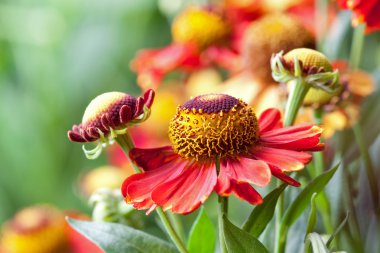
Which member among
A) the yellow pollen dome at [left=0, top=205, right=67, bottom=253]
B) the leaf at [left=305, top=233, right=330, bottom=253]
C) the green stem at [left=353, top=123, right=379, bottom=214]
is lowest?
the yellow pollen dome at [left=0, top=205, right=67, bottom=253]

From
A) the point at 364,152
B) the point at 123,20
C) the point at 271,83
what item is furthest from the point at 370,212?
the point at 123,20

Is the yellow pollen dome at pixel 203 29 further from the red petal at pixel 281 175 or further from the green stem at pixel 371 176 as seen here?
the red petal at pixel 281 175

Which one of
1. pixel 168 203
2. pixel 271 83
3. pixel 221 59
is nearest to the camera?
pixel 168 203

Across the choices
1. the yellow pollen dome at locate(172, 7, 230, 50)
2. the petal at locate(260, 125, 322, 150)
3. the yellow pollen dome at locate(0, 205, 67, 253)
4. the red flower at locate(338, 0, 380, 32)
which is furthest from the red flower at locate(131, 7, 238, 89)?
the petal at locate(260, 125, 322, 150)

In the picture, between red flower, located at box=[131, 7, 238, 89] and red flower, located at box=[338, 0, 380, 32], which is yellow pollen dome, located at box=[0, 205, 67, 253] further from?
red flower, located at box=[338, 0, 380, 32]

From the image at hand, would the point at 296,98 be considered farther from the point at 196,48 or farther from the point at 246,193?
the point at 196,48

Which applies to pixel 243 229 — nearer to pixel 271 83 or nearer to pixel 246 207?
pixel 246 207

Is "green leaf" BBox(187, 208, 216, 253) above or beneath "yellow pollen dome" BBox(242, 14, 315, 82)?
beneath
